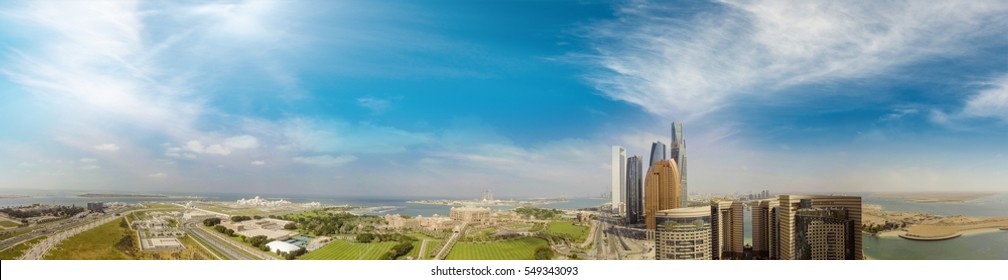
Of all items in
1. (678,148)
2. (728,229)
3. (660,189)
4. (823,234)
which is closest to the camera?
(823,234)

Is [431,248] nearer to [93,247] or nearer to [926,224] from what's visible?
[93,247]

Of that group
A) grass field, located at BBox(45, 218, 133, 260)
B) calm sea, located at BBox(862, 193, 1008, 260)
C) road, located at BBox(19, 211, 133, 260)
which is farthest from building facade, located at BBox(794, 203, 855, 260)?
road, located at BBox(19, 211, 133, 260)

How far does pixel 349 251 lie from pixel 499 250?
4.30ft

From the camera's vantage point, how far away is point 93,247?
170 inches

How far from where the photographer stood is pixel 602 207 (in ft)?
15.5

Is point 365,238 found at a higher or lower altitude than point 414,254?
higher

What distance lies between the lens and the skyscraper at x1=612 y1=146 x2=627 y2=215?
4613 millimetres

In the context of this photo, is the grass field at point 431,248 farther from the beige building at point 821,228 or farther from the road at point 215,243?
the beige building at point 821,228

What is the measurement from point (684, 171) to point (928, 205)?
2.17 m

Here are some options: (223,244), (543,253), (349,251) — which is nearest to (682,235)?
(543,253)

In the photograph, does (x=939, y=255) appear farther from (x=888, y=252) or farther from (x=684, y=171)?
(x=684, y=171)
